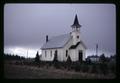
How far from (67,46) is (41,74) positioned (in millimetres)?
463

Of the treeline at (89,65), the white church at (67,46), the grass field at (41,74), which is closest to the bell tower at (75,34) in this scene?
the white church at (67,46)

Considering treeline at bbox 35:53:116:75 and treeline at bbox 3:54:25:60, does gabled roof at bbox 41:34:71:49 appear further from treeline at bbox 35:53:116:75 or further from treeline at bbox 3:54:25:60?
treeline at bbox 3:54:25:60

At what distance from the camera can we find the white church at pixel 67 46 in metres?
3.60

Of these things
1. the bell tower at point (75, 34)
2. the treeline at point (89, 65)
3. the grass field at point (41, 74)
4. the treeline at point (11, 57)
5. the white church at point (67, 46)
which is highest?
the bell tower at point (75, 34)

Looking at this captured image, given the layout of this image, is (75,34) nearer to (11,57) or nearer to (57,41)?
(57,41)

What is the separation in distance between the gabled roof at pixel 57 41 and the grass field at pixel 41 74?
291 millimetres

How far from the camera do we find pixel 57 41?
11.8 ft

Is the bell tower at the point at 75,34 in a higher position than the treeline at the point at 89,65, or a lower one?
higher

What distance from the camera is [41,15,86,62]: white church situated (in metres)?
3.60

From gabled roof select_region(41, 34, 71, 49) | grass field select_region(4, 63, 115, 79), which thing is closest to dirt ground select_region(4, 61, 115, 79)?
grass field select_region(4, 63, 115, 79)

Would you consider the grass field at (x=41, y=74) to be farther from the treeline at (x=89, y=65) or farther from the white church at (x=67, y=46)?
the white church at (x=67, y=46)

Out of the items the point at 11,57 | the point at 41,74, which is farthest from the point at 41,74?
the point at 11,57

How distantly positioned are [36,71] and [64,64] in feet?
1.16
